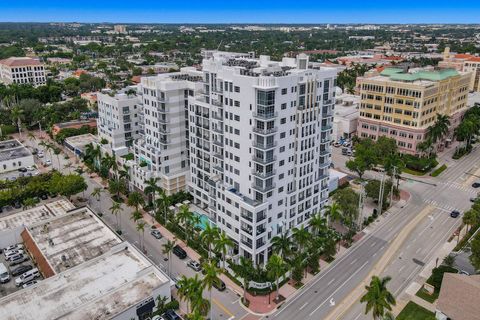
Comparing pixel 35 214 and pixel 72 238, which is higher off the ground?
pixel 35 214

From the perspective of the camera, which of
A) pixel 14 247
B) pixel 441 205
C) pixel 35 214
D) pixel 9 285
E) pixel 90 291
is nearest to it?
pixel 90 291

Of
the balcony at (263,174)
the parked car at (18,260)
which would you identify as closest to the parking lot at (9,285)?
the parked car at (18,260)

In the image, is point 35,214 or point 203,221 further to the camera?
point 35,214

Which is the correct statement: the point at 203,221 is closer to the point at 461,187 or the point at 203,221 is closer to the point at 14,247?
the point at 14,247

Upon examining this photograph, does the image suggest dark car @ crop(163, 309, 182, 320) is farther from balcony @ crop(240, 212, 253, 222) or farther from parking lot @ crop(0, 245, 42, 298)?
parking lot @ crop(0, 245, 42, 298)

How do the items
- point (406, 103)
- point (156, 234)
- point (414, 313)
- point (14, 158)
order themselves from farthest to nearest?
1. point (406, 103)
2. point (14, 158)
3. point (156, 234)
4. point (414, 313)

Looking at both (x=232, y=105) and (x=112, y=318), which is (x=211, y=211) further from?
(x=112, y=318)

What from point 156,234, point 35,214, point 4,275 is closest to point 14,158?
point 35,214
